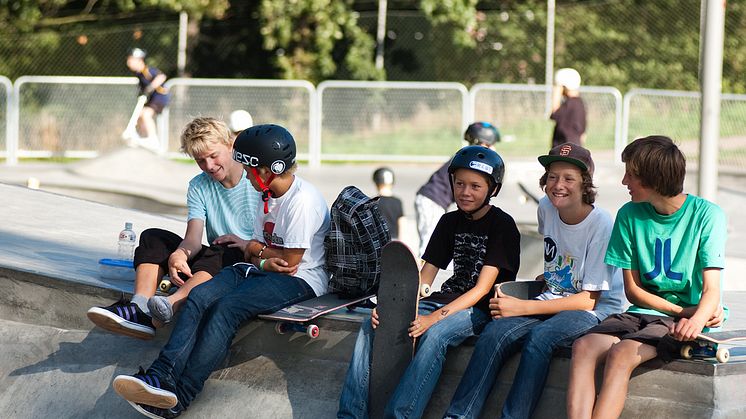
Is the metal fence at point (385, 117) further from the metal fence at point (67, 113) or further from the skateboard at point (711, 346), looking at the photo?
the skateboard at point (711, 346)

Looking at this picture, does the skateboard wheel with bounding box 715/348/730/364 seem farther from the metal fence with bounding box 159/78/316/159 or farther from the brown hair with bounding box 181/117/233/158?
the metal fence with bounding box 159/78/316/159

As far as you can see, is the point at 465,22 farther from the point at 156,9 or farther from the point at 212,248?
the point at 212,248

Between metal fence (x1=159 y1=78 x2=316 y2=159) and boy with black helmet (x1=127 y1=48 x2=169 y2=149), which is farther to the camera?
metal fence (x1=159 y1=78 x2=316 y2=159)

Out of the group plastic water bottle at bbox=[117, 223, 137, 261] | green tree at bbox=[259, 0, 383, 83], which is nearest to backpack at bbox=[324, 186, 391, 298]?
plastic water bottle at bbox=[117, 223, 137, 261]

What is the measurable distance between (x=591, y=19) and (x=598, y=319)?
2050 cm

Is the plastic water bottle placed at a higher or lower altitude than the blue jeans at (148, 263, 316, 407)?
higher

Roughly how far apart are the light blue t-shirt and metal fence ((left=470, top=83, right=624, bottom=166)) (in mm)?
12959

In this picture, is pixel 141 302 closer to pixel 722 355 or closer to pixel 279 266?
pixel 279 266

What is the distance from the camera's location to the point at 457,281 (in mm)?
5219

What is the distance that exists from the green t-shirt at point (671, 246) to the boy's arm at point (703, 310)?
5cm

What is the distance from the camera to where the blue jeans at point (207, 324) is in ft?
16.9

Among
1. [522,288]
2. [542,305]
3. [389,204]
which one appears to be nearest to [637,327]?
[542,305]

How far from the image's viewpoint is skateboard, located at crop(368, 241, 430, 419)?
191 inches

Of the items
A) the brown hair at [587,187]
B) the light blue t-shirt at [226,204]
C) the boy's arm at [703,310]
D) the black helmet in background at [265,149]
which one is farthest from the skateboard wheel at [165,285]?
the boy's arm at [703,310]
